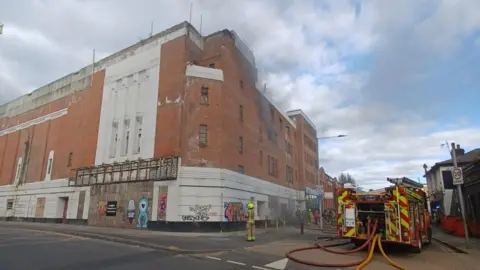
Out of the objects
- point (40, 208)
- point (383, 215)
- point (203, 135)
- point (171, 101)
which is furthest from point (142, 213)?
point (383, 215)

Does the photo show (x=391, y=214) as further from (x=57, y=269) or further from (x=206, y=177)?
(x=206, y=177)

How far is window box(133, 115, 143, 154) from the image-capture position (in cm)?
2722

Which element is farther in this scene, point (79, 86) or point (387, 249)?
point (79, 86)

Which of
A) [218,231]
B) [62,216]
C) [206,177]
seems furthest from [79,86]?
[218,231]

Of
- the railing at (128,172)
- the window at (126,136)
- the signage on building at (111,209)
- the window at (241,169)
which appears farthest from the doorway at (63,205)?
the window at (241,169)

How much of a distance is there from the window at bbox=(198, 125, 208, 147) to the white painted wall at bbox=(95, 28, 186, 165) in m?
4.00

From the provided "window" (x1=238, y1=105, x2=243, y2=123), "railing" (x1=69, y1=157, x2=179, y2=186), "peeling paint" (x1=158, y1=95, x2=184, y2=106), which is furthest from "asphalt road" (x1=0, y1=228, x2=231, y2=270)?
"window" (x1=238, y1=105, x2=243, y2=123)

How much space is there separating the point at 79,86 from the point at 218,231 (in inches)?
905

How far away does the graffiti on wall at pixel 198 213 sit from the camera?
2311 centimetres

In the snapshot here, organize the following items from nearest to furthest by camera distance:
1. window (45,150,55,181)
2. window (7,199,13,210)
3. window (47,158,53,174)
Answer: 1. window (45,150,55,181)
2. window (47,158,53,174)
3. window (7,199,13,210)

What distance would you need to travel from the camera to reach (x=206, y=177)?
2412cm

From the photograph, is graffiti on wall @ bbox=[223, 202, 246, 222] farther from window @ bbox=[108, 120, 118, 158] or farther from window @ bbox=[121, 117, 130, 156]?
window @ bbox=[108, 120, 118, 158]

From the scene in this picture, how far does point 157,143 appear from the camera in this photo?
25.8 metres

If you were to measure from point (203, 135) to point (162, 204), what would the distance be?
5921 millimetres
